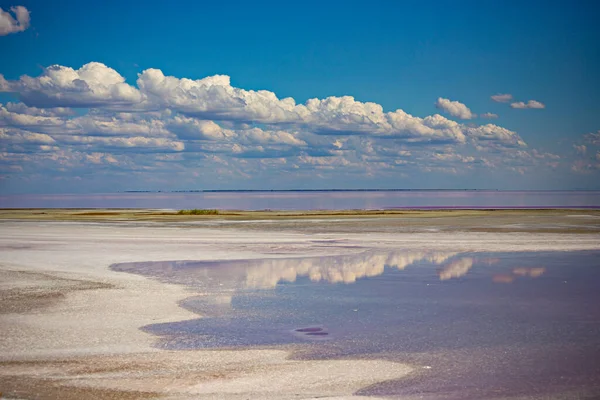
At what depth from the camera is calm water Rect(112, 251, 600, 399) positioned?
9750 mm

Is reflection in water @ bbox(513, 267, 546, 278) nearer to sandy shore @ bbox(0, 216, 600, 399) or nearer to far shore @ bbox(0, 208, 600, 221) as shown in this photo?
sandy shore @ bbox(0, 216, 600, 399)

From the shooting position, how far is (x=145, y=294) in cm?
1734

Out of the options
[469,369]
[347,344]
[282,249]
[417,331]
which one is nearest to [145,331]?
[347,344]

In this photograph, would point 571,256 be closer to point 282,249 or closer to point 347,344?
point 282,249

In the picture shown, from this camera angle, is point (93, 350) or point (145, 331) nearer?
point (93, 350)

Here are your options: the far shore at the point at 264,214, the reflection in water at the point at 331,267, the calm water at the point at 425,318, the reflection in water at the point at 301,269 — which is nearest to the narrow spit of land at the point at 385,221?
the far shore at the point at 264,214

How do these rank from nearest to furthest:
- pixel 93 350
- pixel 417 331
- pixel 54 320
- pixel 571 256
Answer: pixel 93 350 < pixel 417 331 < pixel 54 320 < pixel 571 256

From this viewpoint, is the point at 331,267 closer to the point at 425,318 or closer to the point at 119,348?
the point at 425,318

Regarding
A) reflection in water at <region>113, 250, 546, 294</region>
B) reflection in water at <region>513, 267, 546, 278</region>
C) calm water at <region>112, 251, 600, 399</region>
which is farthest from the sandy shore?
reflection in water at <region>513, 267, 546, 278</region>

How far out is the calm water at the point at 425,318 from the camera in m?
9.75

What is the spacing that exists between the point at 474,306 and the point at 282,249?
1514 centimetres

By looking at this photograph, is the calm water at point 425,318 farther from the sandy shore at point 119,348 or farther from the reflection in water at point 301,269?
the sandy shore at point 119,348

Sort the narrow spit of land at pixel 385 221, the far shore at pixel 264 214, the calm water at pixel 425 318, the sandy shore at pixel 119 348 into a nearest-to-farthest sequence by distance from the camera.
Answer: the sandy shore at pixel 119 348
the calm water at pixel 425 318
the narrow spit of land at pixel 385 221
the far shore at pixel 264 214

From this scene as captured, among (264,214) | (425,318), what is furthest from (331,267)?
(264,214)
